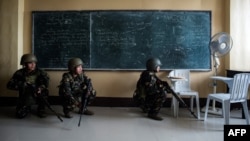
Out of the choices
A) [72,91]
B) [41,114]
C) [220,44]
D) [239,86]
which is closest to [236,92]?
[239,86]

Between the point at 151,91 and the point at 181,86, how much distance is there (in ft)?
2.17

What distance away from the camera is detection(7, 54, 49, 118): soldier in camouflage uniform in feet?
14.8

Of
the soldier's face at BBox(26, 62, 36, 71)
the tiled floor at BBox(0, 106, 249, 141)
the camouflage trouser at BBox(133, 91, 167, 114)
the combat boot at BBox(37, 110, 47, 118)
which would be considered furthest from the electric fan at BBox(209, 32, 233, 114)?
the soldier's face at BBox(26, 62, 36, 71)

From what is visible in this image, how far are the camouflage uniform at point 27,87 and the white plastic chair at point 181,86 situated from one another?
235 cm

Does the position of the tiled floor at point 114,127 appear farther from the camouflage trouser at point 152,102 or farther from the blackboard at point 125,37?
the blackboard at point 125,37

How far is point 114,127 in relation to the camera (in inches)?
155

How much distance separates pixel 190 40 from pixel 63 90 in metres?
2.68

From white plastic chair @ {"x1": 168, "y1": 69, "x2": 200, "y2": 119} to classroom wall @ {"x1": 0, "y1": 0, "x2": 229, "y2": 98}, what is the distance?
1.16ft

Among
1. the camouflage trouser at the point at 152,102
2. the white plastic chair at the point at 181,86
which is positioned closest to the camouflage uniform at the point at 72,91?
the camouflage trouser at the point at 152,102

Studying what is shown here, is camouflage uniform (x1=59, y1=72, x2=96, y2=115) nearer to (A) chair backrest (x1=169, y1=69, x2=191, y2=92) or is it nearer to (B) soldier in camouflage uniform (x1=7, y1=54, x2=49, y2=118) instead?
(B) soldier in camouflage uniform (x1=7, y1=54, x2=49, y2=118)

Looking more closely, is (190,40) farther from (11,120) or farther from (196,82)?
(11,120)

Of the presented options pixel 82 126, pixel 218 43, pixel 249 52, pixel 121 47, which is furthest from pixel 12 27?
pixel 249 52

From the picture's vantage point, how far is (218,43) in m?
4.72

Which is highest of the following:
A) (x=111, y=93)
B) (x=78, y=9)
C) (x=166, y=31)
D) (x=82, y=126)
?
(x=78, y=9)
